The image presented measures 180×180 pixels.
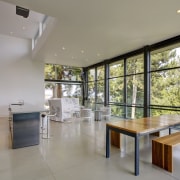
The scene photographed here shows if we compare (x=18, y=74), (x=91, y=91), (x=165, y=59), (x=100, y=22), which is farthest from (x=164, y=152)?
(x=18, y=74)

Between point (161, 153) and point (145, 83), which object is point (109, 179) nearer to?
point (161, 153)

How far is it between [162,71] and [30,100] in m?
7.49

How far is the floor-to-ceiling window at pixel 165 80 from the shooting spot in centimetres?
573

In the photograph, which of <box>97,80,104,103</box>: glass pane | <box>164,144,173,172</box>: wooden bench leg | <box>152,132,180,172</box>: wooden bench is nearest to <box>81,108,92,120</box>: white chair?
<box>97,80,104,103</box>: glass pane

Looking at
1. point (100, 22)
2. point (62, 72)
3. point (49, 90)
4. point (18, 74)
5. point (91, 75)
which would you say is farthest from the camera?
point (91, 75)

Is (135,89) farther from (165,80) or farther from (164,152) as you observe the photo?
(164,152)

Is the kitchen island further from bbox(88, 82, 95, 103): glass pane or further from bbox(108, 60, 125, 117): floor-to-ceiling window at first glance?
bbox(88, 82, 95, 103): glass pane

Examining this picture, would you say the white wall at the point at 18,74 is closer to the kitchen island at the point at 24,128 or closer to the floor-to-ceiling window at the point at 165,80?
the kitchen island at the point at 24,128

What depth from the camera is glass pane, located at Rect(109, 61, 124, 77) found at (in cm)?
846

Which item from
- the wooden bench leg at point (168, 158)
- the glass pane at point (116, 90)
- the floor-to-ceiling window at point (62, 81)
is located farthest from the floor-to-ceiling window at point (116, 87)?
the wooden bench leg at point (168, 158)

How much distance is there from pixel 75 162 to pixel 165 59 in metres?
5.33

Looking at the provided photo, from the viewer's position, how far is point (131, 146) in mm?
3906

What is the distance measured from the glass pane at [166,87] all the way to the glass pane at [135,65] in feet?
2.83

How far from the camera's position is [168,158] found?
268cm
